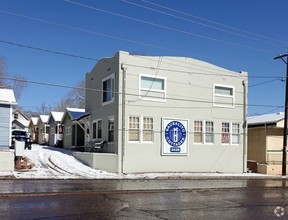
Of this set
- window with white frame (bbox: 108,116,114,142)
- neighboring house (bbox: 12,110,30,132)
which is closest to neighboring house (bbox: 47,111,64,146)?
window with white frame (bbox: 108,116,114,142)

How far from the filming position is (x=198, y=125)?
30.0 meters

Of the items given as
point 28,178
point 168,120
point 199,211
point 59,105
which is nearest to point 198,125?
point 168,120

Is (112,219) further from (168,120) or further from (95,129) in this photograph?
(95,129)

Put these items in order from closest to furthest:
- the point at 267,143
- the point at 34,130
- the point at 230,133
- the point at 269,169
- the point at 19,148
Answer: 1. the point at 19,148
2. the point at 230,133
3. the point at 269,169
4. the point at 267,143
5. the point at 34,130

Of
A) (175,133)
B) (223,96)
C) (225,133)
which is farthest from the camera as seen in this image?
(225,133)

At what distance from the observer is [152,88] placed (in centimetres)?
2789

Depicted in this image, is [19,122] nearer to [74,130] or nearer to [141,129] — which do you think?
[74,130]

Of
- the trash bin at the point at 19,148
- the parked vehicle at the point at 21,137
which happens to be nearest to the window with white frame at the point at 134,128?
the trash bin at the point at 19,148

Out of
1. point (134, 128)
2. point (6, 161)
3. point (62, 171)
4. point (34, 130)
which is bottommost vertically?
point (62, 171)

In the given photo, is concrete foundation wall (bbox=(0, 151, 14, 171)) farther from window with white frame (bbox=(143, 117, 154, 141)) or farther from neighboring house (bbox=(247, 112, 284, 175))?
neighboring house (bbox=(247, 112, 284, 175))

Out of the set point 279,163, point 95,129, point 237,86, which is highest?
point 237,86

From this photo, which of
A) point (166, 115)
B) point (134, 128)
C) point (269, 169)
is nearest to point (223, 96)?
point (166, 115)

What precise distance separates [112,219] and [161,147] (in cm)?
1837

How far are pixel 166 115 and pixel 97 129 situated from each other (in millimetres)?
5605
